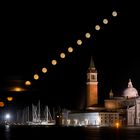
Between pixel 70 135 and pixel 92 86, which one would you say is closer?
pixel 70 135

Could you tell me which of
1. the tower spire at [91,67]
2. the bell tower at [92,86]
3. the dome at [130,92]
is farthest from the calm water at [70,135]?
the dome at [130,92]

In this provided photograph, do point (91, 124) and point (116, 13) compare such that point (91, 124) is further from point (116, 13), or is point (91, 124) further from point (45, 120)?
point (116, 13)

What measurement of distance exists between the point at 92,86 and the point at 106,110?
6.10 metres

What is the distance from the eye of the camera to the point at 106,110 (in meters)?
135

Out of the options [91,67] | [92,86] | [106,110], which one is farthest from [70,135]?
[91,67]

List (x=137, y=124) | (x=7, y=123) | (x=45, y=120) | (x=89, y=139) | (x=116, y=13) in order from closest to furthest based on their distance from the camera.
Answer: (x=116, y=13) → (x=89, y=139) → (x=137, y=124) → (x=45, y=120) → (x=7, y=123)

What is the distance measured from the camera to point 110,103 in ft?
461

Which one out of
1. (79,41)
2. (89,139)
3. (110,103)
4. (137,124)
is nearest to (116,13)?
(79,41)

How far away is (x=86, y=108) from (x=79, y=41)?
9418 centimetres

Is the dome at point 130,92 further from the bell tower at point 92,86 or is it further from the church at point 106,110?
the bell tower at point 92,86

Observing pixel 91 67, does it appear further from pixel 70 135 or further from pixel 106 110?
pixel 70 135

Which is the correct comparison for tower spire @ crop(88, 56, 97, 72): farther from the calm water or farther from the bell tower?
the calm water

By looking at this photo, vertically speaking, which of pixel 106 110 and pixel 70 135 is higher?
pixel 106 110

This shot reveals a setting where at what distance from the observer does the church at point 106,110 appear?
130500 millimetres
